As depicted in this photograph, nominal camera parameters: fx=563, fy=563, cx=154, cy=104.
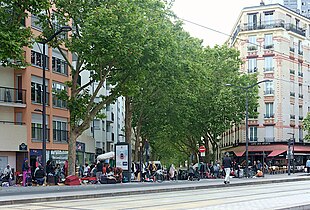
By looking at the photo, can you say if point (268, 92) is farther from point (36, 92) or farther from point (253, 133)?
point (36, 92)

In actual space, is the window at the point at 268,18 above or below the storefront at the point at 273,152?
above

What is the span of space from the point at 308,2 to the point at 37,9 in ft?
300

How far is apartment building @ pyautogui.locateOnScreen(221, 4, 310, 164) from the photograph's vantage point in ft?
241

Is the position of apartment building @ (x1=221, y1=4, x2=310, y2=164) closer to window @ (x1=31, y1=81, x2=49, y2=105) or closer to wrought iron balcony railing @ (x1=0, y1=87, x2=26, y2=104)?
window @ (x1=31, y1=81, x2=49, y2=105)

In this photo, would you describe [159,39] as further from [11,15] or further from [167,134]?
[167,134]

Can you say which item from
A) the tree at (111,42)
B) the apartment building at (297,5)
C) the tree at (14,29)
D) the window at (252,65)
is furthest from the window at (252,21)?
the tree at (14,29)

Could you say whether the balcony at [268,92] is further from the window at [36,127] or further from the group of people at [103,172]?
the group of people at [103,172]

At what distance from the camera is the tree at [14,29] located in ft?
91.6

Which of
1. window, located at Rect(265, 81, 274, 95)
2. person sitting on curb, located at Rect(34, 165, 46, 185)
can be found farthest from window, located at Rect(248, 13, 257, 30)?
person sitting on curb, located at Rect(34, 165, 46, 185)

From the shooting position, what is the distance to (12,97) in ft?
145

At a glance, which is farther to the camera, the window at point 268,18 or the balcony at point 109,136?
the window at point 268,18

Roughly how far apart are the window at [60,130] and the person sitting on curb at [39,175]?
15.5 metres

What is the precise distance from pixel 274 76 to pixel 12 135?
4131 centimetres

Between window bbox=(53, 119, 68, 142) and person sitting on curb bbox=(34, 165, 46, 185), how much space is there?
50.8 feet
